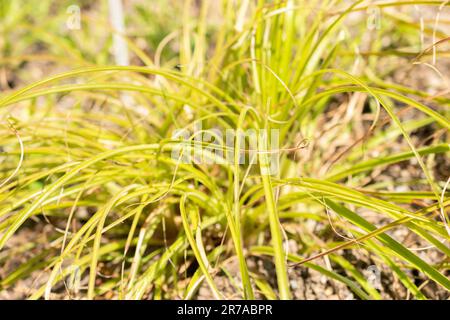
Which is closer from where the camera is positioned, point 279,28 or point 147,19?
point 279,28

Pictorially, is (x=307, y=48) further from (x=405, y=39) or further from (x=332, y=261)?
(x=405, y=39)

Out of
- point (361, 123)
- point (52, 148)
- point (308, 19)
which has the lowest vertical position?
point (52, 148)

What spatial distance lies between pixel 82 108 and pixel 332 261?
39.5 inches

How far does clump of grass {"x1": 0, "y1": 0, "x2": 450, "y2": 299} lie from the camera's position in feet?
3.17

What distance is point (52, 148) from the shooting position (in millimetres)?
1121

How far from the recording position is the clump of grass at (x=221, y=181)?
38.1 inches

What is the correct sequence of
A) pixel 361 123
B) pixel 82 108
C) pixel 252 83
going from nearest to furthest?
pixel 252 83 → pixel 361 123 → pixel 82 108

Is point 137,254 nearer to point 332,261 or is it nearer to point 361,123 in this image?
point 332,261

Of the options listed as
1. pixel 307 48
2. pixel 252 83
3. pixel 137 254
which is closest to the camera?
pixel 137 254

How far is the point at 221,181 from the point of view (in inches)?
49.6
